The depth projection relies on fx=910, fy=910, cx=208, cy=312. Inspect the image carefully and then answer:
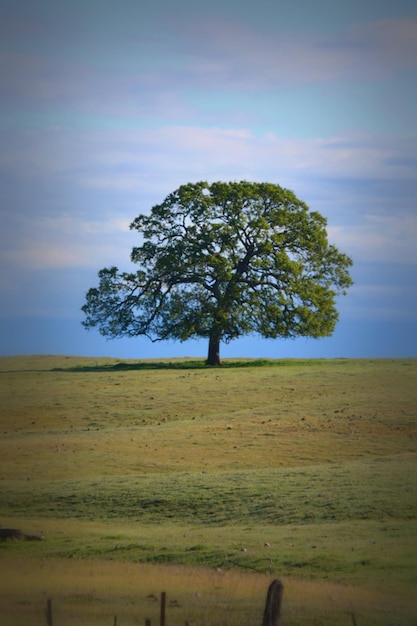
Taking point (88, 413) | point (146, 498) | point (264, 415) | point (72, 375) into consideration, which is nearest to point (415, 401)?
point (264, 415)

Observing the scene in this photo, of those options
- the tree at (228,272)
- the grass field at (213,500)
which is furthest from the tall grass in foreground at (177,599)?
the tree at (228,272)

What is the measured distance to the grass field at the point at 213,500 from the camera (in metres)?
14.2

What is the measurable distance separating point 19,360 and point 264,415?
116 ft

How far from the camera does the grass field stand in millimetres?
14203

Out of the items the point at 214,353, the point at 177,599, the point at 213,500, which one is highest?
the point at 214,353

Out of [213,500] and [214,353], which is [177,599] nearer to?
[213,500]

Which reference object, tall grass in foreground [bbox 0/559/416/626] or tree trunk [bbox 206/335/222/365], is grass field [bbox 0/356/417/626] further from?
tree trunk [bbox 206/335/222/365]

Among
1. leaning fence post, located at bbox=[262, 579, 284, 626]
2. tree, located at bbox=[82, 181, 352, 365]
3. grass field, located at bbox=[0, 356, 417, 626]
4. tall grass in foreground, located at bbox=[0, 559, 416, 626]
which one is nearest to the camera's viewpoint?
leaning fence post, located at bbox=[262, 579, 284, 626]

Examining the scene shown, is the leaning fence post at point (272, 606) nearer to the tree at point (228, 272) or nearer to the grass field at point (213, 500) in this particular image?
the grass field at point (213, 500)

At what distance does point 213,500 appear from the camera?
72.7 ft

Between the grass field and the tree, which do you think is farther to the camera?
the tree

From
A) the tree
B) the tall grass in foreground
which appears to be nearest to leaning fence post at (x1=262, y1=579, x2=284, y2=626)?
the tall grass in foreground

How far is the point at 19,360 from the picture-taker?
6775 centimetres

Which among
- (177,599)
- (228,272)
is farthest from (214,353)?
(177,599)
